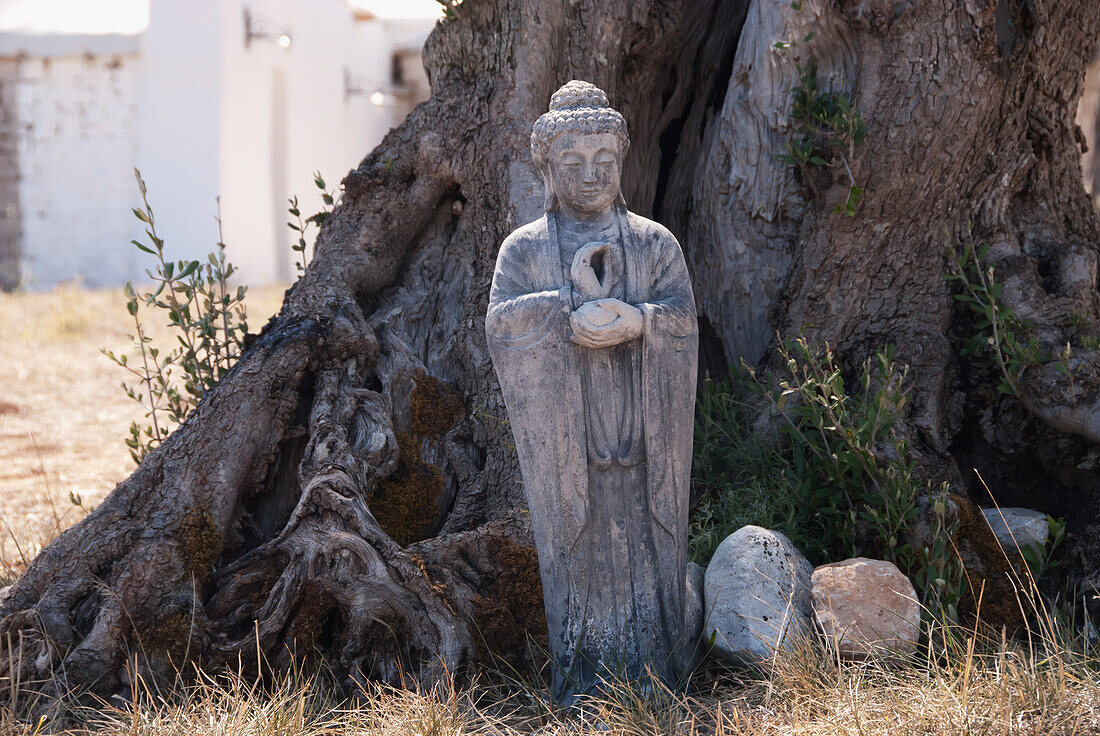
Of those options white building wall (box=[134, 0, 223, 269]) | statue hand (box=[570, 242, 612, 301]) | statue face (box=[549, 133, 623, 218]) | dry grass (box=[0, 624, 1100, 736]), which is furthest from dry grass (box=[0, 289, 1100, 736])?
white building wall (box=[134, 0, 223, 269])

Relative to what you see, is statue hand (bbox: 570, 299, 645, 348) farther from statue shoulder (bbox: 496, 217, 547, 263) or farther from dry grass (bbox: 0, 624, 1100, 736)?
dry grass (bbox: 0, 624, 1100, 736)

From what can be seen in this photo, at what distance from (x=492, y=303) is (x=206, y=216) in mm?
10035

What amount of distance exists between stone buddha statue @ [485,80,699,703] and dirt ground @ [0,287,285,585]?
275cm

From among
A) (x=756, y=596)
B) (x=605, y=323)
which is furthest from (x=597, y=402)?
(x=756, y=596)

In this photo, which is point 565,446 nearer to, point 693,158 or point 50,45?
point 693,158

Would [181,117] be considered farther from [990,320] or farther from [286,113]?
[990,320]

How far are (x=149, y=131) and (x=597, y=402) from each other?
10.7 m

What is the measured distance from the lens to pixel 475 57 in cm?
482

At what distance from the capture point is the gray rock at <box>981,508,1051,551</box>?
400cm

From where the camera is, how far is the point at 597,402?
323cm

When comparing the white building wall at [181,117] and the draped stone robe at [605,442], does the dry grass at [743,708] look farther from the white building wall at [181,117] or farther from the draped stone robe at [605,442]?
the white building wall at [181,117]

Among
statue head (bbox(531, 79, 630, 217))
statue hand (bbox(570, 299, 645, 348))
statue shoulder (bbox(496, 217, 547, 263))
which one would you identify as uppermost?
statue head (bbox(531, 79, 630, 217))

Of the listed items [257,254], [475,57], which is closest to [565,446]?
[475,57]

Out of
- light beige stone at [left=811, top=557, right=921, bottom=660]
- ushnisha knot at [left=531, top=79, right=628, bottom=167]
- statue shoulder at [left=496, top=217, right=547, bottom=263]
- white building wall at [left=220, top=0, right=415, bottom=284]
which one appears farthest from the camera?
white building wall at [left=220, top=0, right=415, bottom=284]
